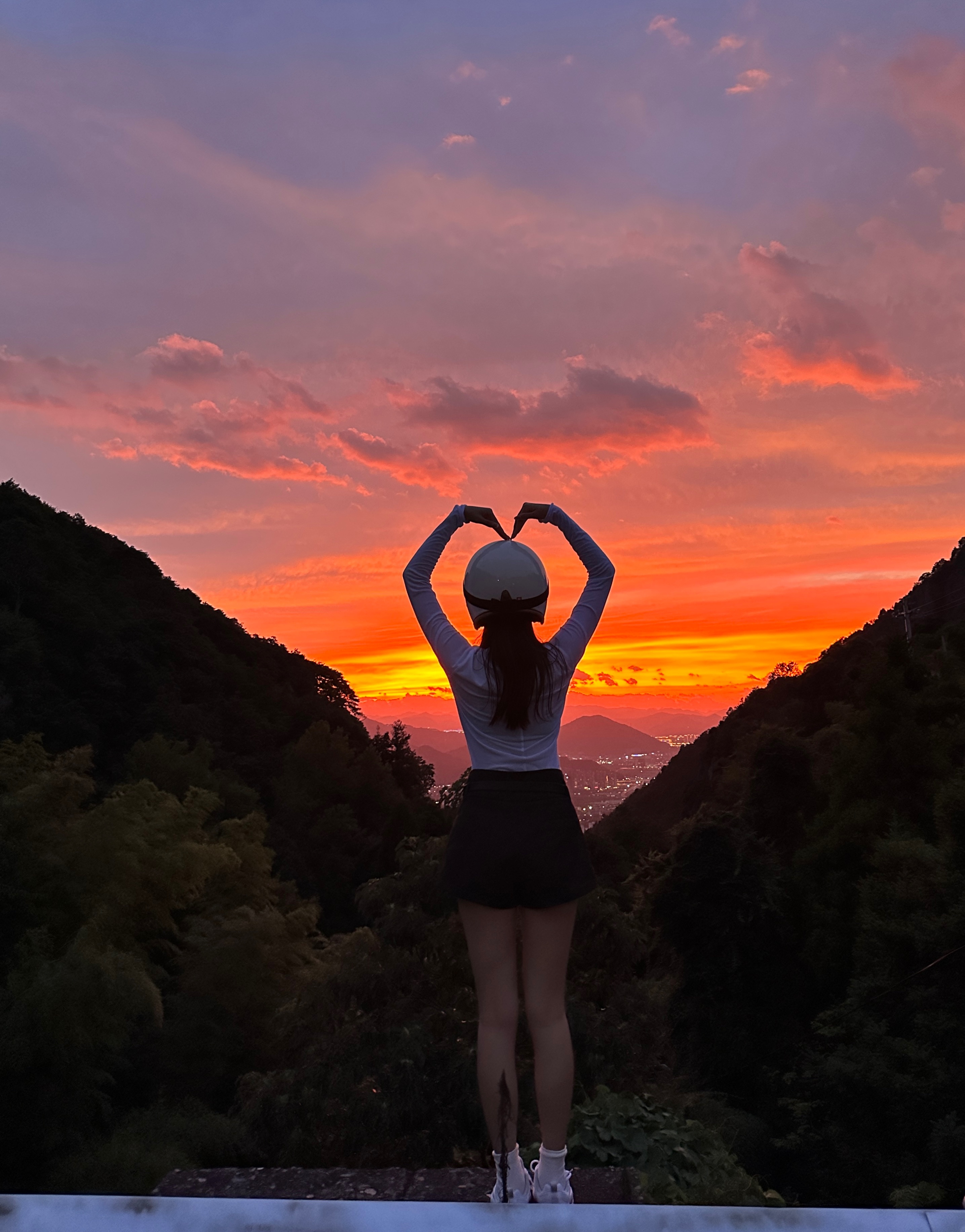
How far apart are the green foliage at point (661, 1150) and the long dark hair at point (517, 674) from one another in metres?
2.23

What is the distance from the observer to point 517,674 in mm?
2697

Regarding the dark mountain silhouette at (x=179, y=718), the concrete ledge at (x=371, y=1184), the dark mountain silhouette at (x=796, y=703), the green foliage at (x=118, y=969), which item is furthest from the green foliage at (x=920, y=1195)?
the dark mountain silhouette at (x=179, y=718)

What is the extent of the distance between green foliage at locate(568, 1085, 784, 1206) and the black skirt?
1.89 metres

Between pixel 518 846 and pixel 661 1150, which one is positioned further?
pixel 661 1150

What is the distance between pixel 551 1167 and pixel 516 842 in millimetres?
888

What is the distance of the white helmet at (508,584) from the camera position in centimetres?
278

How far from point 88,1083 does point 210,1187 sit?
26262mm

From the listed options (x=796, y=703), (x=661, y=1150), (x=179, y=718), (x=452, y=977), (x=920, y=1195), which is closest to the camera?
(x=661, y=1150)

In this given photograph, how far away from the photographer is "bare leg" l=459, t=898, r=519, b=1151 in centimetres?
259

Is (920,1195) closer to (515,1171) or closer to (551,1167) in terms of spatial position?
(551,1167)

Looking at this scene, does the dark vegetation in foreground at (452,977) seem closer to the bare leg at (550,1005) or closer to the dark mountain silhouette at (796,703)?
the bare leg at (550,1005)

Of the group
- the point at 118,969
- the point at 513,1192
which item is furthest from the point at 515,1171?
the point at 118,969

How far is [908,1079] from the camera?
25188 millimetres

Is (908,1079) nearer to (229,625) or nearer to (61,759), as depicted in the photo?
(61,759)
